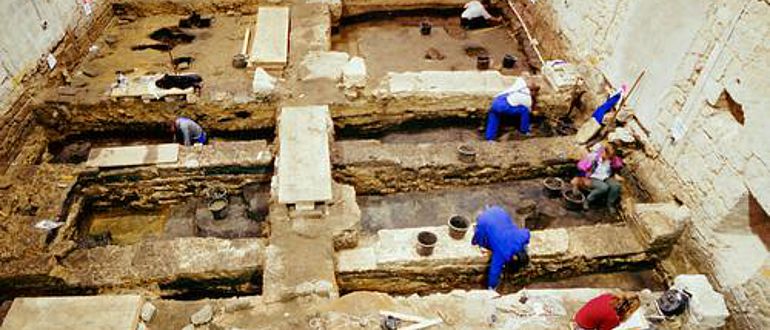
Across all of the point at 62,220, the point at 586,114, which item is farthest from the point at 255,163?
the point at 586,114

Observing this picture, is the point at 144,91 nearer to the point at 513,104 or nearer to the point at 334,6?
the point at 334,6

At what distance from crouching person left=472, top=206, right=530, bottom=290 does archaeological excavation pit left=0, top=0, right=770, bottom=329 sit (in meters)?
0.12

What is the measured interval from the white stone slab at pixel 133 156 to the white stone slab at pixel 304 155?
136cm

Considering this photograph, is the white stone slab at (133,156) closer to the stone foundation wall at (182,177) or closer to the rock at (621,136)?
the stone foundation wall at (182,177)

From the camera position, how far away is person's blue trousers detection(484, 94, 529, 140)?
6984mm

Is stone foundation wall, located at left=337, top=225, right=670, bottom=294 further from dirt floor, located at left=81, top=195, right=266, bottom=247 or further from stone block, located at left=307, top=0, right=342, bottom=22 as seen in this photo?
stone block, located at left=307, top=0, right=342, bottom=22

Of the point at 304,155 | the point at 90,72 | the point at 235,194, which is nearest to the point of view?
the point at 304,155

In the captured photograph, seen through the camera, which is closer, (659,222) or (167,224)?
(659,222)

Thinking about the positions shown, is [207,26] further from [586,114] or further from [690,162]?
[690,162]

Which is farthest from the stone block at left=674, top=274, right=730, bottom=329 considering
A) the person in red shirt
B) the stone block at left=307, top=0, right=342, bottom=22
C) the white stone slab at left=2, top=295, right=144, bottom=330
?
the stone block at left=307, top=0, right=342, bottom=22

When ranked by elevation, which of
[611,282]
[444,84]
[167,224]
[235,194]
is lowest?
[611,282]

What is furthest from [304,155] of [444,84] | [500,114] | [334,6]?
[334,6]

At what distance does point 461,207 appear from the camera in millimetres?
6441

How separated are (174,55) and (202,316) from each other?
→ 18.5 feet
